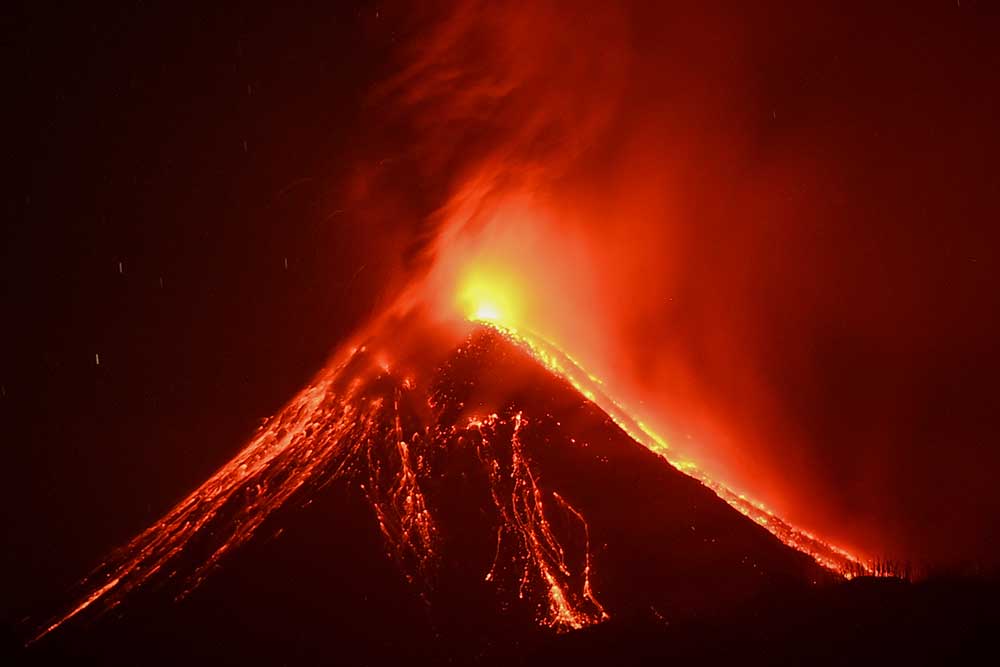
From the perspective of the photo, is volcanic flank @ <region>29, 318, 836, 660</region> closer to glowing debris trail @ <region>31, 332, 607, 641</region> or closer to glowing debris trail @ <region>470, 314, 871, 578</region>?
glowing debris trail @ <region>31, 332, 607, 641</region>

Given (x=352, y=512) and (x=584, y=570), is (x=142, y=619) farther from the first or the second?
(x=584, y=570)

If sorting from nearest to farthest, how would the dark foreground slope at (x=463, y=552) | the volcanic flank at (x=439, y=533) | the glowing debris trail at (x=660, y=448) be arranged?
the dark foreground slope at (x=463, y=552) → the volcanic flank at (x=439, y=533) → the glowing debris trail at (x=660, y=448)

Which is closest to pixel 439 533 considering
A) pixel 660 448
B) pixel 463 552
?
pixel 463 552

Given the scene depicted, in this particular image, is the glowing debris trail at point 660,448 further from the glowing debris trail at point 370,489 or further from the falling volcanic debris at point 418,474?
the glowing debris trail at point 370,489

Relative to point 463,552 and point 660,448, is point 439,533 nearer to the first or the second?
point 463,552

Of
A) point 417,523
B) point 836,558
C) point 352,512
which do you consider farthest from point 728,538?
point 352,512

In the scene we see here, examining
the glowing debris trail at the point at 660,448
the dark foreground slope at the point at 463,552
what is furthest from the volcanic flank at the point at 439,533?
the glowing debris trail at the point at 660,448
